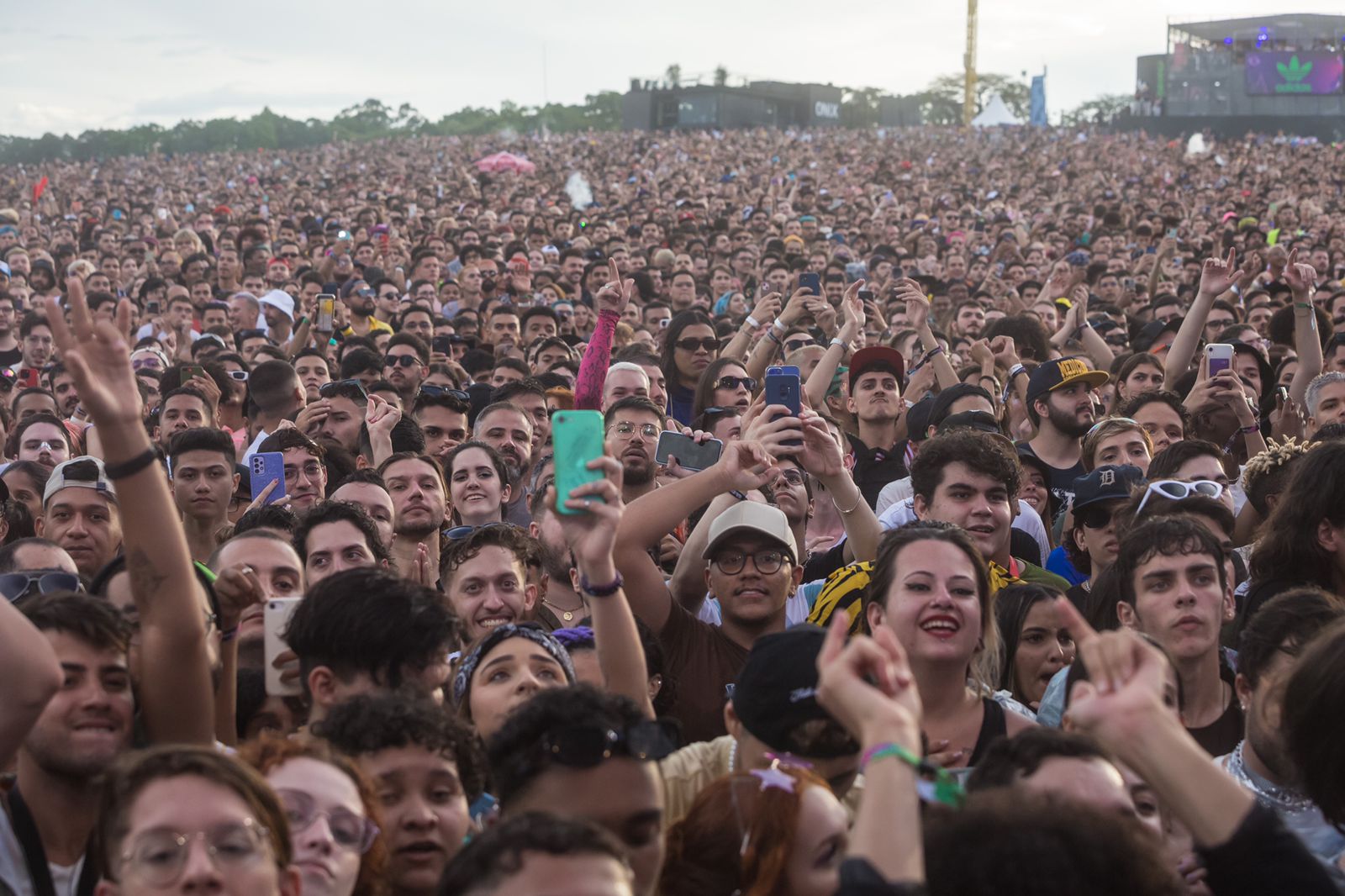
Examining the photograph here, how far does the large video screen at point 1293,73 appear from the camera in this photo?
42312 millimetres

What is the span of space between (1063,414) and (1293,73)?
132 feet

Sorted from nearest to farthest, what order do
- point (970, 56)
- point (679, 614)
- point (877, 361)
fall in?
1. point (679, 614)
2. point (877, 361)
3. point (970, 56)

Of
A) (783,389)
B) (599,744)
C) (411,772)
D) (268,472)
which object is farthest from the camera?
(268,472)

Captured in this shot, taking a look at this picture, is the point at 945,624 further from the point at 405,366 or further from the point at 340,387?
the point at 405,366

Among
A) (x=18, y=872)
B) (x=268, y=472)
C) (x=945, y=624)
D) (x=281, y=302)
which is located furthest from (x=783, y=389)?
(x=281, y=302)

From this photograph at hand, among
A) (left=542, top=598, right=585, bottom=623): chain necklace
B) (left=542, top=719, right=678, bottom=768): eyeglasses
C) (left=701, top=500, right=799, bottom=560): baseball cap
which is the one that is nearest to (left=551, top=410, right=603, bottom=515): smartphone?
(left=542, top=719, right=678, bottom=768): eyeglasses

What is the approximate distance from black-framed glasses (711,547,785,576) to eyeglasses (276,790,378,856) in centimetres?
206

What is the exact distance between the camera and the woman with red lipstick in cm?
376

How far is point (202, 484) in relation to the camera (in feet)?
19.8

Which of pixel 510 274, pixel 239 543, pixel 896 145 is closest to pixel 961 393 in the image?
pixel 239 543

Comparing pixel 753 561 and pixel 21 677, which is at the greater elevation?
pixel 21 677

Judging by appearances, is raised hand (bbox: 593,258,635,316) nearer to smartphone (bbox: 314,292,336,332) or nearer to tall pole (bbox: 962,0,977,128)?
smartphone (bbox: 314,292,336,332)

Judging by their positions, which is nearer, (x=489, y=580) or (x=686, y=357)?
(x=489, y=580)

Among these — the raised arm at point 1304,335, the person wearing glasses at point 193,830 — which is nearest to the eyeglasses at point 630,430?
the person wearing glasses at point 193,830
